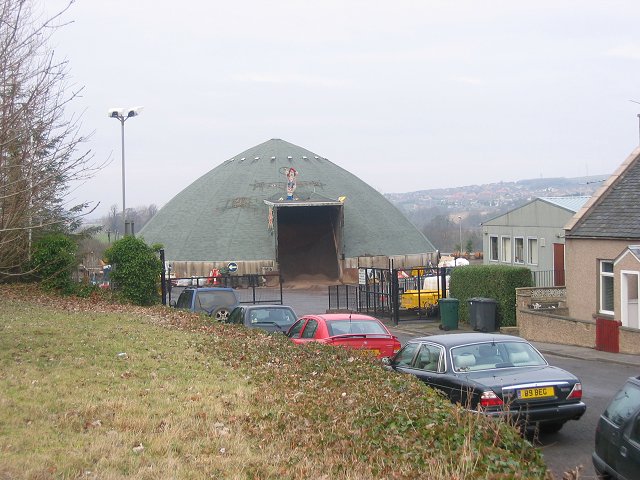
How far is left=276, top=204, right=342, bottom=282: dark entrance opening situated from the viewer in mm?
74475

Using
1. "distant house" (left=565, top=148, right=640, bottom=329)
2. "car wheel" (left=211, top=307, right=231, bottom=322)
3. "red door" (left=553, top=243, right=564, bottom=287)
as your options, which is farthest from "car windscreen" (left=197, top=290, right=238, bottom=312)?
"red door" (left=553, top=243, right=564, bottom=287)

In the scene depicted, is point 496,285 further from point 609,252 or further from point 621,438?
point 621,438

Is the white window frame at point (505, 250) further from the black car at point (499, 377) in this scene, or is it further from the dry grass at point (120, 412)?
the black car at point (499, 377)

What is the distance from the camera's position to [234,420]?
10.3 metres

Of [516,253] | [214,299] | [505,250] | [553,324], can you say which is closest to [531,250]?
[516,253]

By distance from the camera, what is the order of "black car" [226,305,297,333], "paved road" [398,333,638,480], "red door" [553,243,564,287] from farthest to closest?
"red door" [553,243,564,287]
"black car" [226,305,297,333]
"paved road" [398,333,638,480]

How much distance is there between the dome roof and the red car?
50.3m

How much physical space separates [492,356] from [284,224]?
65.2m

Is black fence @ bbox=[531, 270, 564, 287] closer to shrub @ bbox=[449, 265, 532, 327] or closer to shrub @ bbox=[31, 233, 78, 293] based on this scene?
shrub @ bbox=[449, 265, 532, 327]

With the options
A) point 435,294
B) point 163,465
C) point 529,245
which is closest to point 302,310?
point 435,294

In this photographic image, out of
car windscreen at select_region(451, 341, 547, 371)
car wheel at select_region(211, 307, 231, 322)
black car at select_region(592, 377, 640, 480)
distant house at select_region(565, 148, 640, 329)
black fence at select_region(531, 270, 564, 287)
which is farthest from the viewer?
black fence at select_region(531, 270, 564, 287)

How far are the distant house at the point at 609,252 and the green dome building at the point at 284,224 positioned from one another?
132 feet

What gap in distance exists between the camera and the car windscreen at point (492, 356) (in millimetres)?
12211

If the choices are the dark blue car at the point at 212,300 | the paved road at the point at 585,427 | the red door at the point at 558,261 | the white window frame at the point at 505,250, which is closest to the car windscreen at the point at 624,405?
the paved road at the point at 585,427
